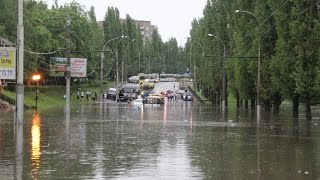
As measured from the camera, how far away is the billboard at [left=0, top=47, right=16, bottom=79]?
2939 cm

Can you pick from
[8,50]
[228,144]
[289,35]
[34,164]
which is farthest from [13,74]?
[289,35]

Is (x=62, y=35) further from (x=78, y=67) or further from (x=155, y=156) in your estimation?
(x=155, y=156)

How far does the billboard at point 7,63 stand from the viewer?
96.4ft

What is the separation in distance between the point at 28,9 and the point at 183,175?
68675 millimetres

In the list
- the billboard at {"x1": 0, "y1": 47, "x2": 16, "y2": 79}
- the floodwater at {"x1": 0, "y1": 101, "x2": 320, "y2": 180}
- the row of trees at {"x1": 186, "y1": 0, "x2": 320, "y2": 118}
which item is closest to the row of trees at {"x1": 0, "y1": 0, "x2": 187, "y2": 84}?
the row of trees at {"x1": 186, "y1": 0, "x2": 320, "y2": 118}

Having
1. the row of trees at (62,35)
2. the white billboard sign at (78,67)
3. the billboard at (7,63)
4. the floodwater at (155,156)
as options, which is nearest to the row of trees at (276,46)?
the row of trees at (62,35)

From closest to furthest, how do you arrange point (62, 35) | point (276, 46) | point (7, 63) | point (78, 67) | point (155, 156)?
point (155, 156), point (7, 63), point (276, 46), point (78, 67), point (62, 35)

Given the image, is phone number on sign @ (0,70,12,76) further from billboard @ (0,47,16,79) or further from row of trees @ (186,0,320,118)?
row of trees @ (186,0,320,118)

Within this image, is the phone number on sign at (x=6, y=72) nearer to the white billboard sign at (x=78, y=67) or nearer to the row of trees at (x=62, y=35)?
the row of trees at (x=62, y=35)

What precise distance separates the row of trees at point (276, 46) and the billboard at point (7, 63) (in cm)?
2175

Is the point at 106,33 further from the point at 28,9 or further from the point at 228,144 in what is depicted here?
the point at 228,144

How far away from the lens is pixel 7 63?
29.5m

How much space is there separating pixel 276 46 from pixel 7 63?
2694cm

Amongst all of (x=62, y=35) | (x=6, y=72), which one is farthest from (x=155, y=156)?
(x=62, y=35)
